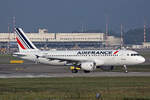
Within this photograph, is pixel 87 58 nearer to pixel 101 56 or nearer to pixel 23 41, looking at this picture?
pixel 101 56

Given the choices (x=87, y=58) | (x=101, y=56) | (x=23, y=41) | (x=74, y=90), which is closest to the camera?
(x=74, y=90)

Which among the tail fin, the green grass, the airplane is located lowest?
the green grass

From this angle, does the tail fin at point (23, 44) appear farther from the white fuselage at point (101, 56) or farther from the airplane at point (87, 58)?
the white fuselage at point (101, 56)

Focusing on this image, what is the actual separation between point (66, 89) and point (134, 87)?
7188 mm

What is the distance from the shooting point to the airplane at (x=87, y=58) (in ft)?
224

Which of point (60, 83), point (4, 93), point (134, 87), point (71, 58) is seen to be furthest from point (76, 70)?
point (4, 93)

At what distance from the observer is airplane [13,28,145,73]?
68250mm

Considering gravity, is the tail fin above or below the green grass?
above

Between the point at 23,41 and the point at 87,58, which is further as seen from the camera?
the point at 23,41

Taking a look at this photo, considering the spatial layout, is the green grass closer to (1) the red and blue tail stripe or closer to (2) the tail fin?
(2) the tail fin

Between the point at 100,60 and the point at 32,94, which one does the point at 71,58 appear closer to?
the point at 100,60

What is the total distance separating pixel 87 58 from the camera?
69.6 m

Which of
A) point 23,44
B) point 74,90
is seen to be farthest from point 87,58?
point 74,90

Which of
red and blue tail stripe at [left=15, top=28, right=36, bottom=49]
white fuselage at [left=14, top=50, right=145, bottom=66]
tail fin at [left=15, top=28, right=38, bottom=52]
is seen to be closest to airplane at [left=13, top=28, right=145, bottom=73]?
white fuselage at [left=14, top=50, right=145, bottom=66]
